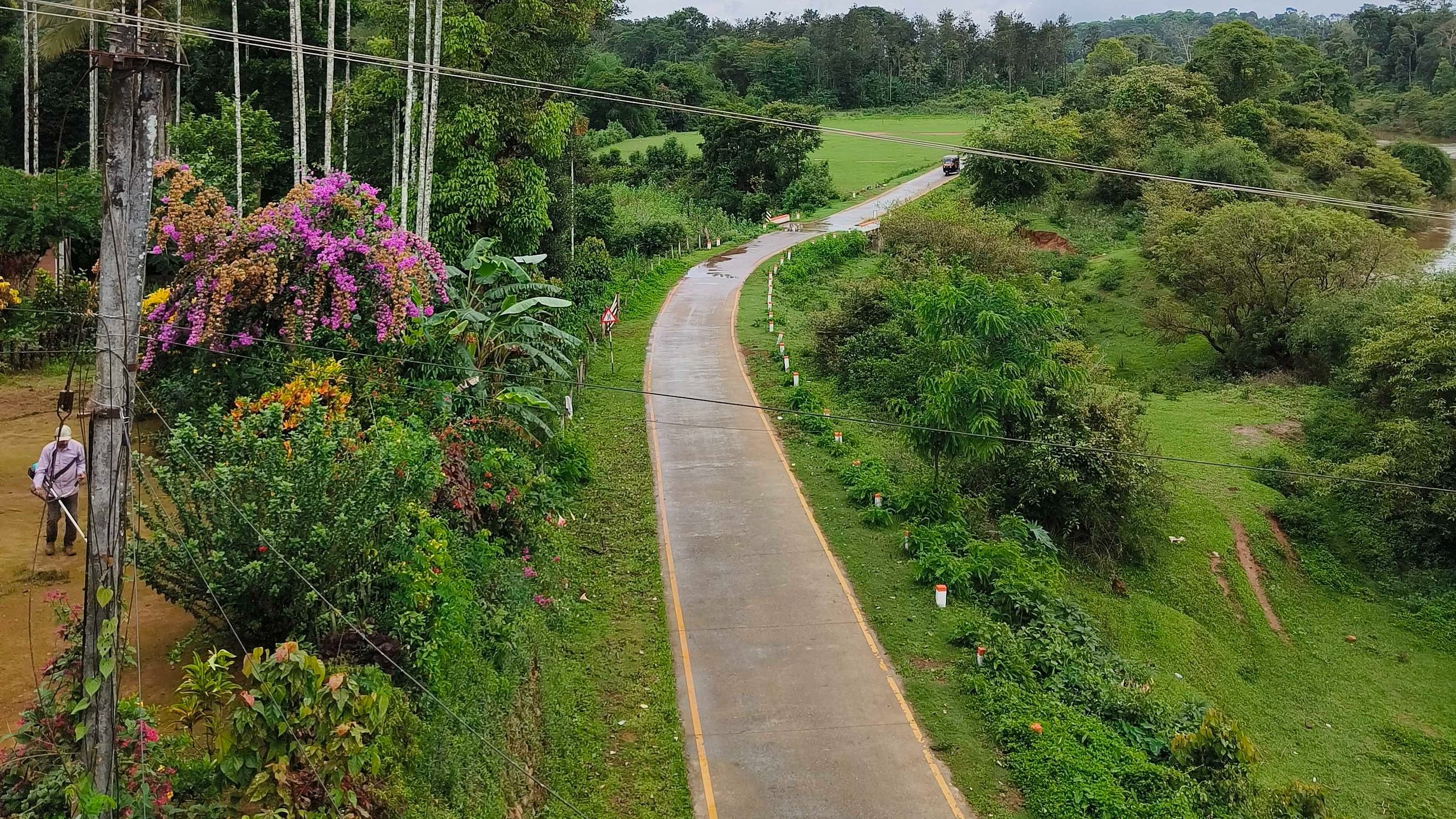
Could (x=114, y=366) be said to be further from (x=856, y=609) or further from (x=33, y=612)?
(x=856, y=609)

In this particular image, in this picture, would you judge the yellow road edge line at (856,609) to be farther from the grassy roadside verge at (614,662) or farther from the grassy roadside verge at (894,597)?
the grassy roadside verge at (614,662)

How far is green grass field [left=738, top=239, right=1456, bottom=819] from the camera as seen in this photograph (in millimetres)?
14039

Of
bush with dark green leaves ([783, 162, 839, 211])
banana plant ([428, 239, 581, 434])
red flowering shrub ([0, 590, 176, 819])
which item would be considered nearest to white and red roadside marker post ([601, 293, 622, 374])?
banana plant ([428, 239, 581, 434])

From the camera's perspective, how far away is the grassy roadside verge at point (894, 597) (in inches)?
437

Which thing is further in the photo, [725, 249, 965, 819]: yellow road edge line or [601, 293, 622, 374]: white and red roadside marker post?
[601, 293, 622, 374]: white and red roadside marker post

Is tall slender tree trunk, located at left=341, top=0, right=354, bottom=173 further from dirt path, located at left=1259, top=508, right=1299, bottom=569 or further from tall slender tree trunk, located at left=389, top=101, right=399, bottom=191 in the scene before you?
dirt path, located at left=1259, top=508, right=1299, bottom=569

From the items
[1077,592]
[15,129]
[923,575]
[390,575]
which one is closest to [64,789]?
[390,575]

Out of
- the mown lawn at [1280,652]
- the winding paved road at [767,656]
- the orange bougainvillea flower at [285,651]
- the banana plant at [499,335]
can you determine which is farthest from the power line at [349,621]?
the mown lawn at [1280,652]

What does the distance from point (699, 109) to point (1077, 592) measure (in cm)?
1032

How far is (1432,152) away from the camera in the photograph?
5566 cm

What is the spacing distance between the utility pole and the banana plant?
9.16 metres

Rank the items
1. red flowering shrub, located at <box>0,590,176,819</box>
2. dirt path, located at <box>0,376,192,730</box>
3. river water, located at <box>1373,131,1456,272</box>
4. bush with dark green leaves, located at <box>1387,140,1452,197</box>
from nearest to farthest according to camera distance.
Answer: red flowering shrub, located at <box>0,590,176,819</box>, dirt path, located at <box>0,376,192,730</box>, river water, located at <box>1373,131,1456,272</box>, bush with dark green leaves, located at <box>1387,140,1452,197</box>

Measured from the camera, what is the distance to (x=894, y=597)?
15.2 meters

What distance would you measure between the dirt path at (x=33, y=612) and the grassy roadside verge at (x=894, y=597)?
7.74 m
